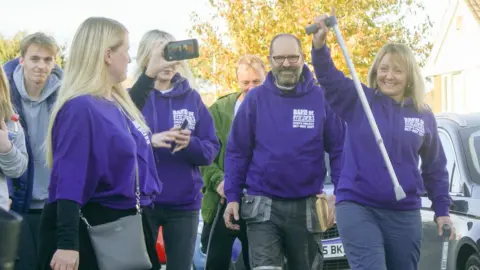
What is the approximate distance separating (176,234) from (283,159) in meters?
0.89

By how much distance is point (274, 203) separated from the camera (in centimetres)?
692

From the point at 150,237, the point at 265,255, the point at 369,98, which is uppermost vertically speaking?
the point at 369,98

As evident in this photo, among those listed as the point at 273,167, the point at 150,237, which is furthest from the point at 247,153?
the point at 150,237

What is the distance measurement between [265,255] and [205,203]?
4.90ft

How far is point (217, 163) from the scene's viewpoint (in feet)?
27.5

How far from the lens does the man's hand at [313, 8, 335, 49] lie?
583 cm

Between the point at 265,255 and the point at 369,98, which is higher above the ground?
the point at 369,98

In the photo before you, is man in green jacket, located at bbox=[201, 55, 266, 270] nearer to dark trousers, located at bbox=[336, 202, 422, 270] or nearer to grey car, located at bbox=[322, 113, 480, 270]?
dark trousers, located at bbox=[336, 202, 422, 270]

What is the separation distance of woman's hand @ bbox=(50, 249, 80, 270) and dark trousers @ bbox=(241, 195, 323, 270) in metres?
2.45

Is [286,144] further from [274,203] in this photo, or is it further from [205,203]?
[205,203]

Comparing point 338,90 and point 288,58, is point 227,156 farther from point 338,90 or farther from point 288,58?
point 338,90

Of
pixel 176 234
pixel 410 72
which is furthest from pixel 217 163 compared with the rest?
pixel 410 72

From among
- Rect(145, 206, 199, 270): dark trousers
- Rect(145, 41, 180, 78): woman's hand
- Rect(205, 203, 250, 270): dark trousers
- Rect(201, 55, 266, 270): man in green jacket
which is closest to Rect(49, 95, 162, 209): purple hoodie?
Rect(145, 41, 180, 78): woman's hand

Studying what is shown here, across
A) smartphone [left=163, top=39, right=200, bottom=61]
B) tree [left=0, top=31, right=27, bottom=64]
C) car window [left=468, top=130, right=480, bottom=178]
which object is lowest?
car window [left=468, top=130, right=480, bottom=178]
